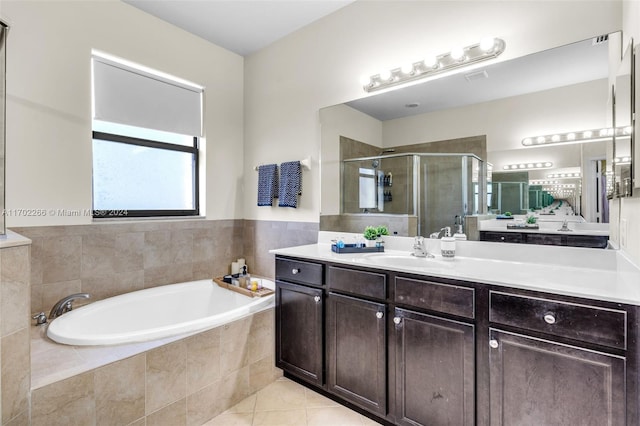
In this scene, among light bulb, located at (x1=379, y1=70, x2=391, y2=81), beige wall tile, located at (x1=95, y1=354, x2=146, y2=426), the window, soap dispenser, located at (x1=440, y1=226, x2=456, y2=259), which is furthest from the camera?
the window

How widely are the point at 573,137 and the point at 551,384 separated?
1239 mm

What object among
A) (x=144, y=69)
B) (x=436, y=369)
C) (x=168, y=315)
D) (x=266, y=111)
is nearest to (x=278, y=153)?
(x=266, y=111)

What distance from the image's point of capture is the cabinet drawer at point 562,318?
1094 mm

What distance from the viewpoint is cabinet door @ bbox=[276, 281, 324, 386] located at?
78.1 inches

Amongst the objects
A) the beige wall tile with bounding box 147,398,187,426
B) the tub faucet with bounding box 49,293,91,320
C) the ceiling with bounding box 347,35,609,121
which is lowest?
the beige wall tile with bounding box 147,398,187,426

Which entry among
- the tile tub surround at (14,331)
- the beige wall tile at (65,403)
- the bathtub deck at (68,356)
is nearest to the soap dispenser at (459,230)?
the bathtub deck at (68,356)

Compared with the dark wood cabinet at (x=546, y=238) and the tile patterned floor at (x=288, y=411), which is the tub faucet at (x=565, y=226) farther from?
the tile patterned floor at (x=288, y=411)

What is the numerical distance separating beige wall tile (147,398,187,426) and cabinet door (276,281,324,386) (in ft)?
2.22

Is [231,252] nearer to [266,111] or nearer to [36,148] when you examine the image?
[266,111]

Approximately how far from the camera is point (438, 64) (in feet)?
6.53

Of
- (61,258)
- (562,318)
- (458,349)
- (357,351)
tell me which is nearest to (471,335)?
(458,349)

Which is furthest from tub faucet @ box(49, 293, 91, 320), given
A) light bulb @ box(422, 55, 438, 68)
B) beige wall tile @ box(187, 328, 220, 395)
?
light bulb @ box(422, 55, 438, 68)

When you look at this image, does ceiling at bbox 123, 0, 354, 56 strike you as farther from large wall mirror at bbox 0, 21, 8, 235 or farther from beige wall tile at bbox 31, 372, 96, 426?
beige wall tile at bbox 31, 372, 96, 426

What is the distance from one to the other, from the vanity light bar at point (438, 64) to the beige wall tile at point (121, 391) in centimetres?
228
